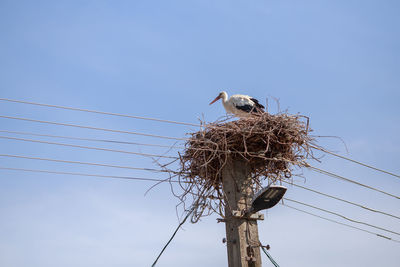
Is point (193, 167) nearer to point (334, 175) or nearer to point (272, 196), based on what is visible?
point (272, 196)

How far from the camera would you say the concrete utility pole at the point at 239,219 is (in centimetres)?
471

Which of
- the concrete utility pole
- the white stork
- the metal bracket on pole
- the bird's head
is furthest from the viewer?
the bird's head

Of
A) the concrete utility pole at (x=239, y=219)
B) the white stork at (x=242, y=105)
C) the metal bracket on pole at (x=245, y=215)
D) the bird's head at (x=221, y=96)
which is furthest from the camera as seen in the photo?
the bird's head at (x=221, y=96)

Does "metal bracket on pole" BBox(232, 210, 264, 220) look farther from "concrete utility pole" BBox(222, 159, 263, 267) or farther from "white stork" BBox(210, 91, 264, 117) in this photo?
"white stork" BBox(210, 91, 264, 117)

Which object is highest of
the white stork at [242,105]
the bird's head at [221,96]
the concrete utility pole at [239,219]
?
the bird's head at [221,96]

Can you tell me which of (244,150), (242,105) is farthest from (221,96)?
(244,150)

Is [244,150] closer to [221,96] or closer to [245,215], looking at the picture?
[245,215]

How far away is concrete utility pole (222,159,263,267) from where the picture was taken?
15.4 ft

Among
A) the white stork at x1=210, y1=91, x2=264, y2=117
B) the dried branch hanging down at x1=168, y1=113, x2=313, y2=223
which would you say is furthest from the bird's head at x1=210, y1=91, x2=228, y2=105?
the dried branch hanging down at x1=168, y1=113, x2=313, y2=223

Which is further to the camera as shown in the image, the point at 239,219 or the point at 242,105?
the point at 242,105

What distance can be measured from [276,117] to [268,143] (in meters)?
0.50

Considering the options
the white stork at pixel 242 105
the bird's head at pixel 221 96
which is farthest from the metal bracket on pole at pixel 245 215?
the bird's head at pixel 221 96

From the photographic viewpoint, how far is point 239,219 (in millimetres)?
4891

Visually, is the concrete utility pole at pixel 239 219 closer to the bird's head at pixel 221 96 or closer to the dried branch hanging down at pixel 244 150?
the dried branch hanging down at pixel 244 150
